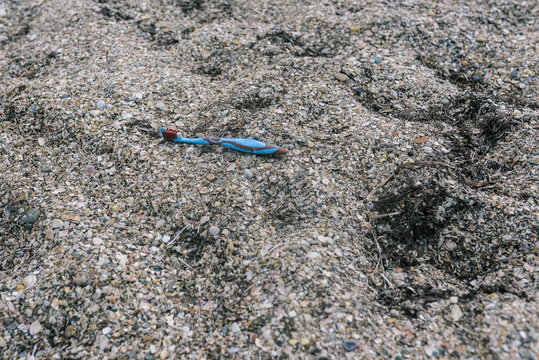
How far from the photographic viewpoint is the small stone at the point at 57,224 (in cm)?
357

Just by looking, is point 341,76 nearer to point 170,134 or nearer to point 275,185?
point 275,185

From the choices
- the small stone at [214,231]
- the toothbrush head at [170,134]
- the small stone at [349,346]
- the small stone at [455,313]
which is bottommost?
the small stone at [349,346]

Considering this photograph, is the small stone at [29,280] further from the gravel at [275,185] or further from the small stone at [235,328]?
the small stone at [235,328]

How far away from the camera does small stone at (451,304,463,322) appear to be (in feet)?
9.84

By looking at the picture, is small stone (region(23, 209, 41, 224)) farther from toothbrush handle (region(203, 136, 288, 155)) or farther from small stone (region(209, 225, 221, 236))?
toothbrush handle (region(203, 136, 288, 155))

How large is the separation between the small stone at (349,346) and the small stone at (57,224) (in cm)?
253

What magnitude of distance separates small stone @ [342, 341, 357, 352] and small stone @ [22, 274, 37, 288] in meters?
2.47

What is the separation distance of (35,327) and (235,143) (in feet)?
7.42

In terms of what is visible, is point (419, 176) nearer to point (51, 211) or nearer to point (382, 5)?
point (382, 5)

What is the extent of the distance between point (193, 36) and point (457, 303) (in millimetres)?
4416

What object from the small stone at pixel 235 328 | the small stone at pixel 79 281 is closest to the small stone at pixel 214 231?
the small stone at pixel 235 328

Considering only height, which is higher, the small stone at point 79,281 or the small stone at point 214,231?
the small stone at point 214,231

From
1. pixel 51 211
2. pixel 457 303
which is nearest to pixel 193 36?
pixel 51 211

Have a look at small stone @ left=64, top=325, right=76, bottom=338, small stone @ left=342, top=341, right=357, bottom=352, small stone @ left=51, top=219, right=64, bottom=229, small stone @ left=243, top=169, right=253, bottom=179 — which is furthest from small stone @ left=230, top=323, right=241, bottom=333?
small stone @ left=51, top=219, right=64, bottom=229
